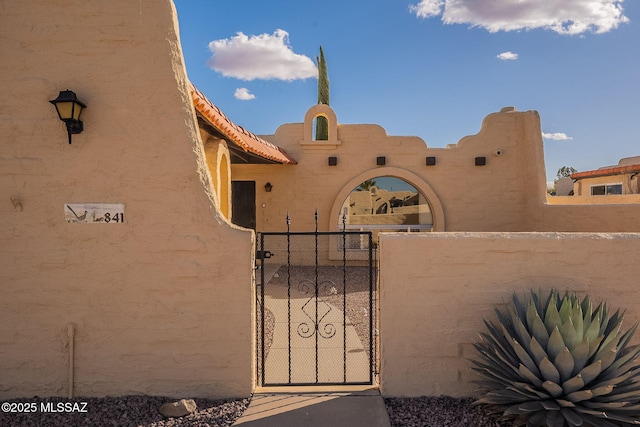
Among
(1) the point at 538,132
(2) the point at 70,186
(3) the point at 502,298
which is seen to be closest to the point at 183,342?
(2) the point at 70,186

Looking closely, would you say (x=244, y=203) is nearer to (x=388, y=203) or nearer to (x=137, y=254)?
(x=388, y=203)

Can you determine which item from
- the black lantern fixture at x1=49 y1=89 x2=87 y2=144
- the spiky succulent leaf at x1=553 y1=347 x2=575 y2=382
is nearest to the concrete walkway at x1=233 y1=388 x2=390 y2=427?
the spiky succulent leaf at x1=553 y1=347 x2=575 y2=382

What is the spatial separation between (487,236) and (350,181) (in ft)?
24.2

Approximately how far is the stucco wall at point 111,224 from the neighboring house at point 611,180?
19071 millimetres

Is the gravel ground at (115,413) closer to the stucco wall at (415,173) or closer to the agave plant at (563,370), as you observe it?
the agave plant at (563,370)

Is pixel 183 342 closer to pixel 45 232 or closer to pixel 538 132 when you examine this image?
pixel 45 232

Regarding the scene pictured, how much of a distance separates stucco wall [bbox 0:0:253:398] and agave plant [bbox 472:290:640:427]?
7.93ft

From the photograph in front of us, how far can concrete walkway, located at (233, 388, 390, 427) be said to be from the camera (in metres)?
3.21

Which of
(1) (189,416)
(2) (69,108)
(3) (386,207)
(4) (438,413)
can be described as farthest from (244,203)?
(4) (438,413)

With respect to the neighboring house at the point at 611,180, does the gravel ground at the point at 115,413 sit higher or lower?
lower

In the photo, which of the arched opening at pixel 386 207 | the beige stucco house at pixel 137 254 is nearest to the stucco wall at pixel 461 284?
the beige stucco house at pixel 137 254

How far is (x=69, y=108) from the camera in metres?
3.44

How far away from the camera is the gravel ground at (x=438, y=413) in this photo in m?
3.24

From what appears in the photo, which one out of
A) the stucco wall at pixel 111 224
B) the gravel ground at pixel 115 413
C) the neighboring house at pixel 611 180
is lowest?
the gravel ground at pixel 115 413
